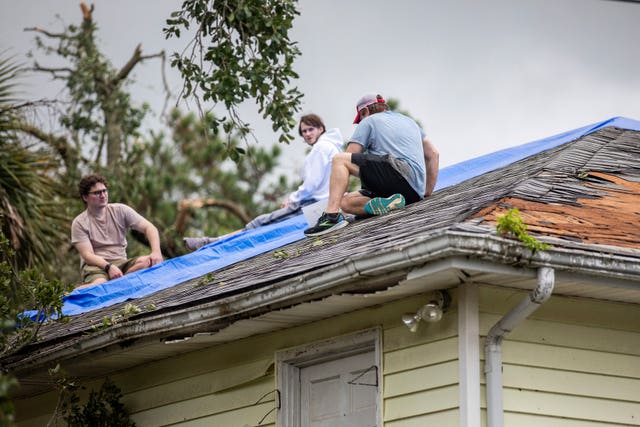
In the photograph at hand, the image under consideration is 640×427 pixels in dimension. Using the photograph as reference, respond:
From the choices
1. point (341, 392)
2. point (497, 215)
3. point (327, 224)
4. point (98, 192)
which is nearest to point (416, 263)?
point (497, 215)

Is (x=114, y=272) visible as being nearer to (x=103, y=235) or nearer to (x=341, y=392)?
(x=103, y=235)

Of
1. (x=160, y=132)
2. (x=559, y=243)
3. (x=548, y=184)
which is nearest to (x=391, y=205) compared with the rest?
(x=548, y=184)

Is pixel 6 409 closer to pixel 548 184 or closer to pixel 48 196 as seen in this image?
pixel 548 184

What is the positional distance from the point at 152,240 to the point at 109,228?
0.55 metres

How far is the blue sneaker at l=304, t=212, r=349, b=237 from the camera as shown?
10.2 m

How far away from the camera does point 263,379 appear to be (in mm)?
9195

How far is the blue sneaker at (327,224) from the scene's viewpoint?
10180 mm

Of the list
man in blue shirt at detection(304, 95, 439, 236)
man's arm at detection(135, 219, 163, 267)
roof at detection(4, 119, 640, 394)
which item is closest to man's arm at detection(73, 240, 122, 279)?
man's arm at detection(135, 219, 163, 267)

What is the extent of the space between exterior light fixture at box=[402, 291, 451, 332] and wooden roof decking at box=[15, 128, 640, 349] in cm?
44

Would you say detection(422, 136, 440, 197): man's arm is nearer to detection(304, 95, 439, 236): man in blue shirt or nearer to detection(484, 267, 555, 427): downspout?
detection(304, 95, 439, 236): man in blue shirt

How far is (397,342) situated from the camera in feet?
26.5

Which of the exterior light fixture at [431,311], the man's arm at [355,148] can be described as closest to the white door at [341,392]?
the exterior light fixture at [431,311]

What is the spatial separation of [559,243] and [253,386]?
3.03m

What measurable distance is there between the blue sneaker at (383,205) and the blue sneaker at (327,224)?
287 mm
